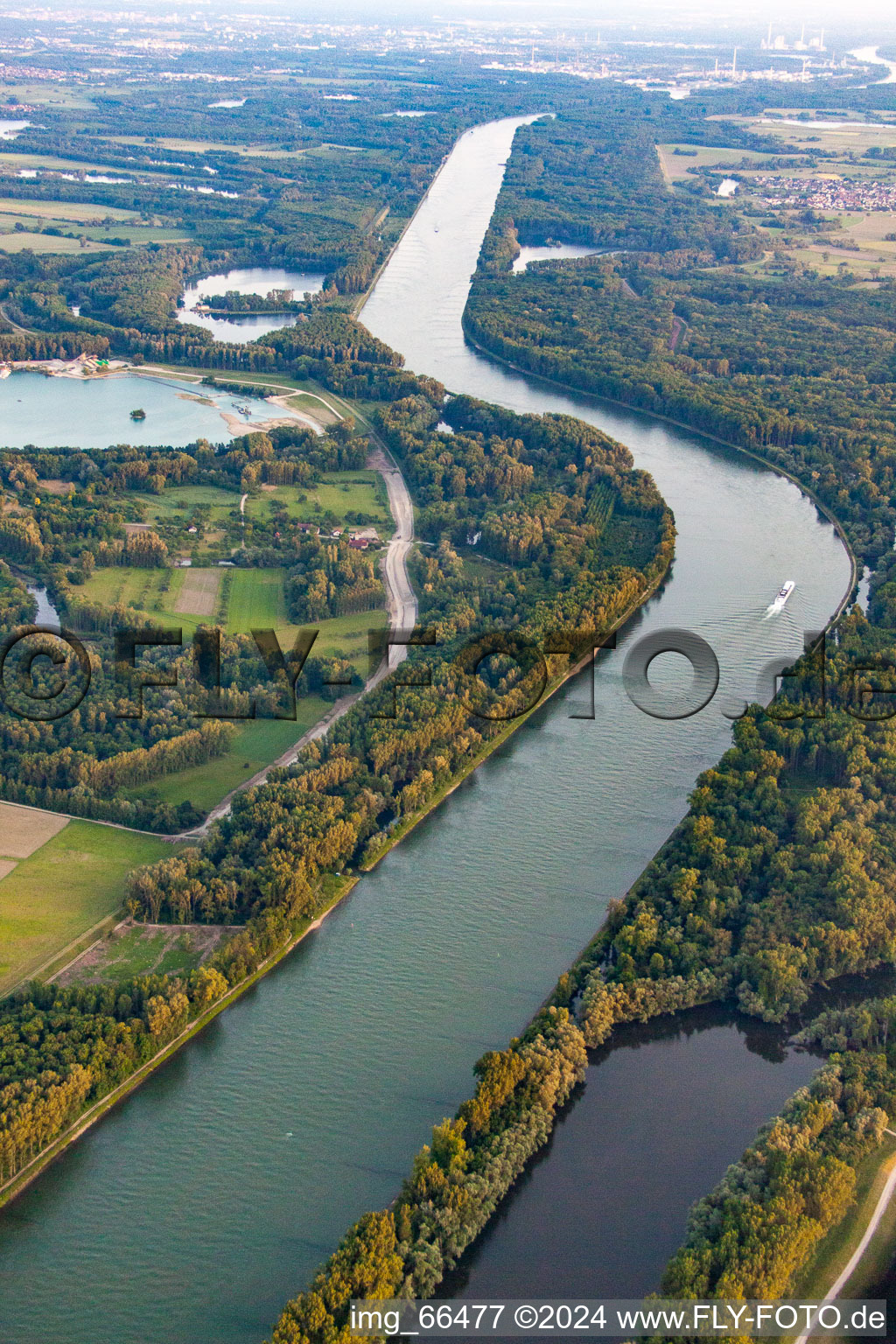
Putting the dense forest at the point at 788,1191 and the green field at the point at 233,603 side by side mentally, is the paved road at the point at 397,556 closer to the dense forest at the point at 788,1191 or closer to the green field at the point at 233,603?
the green field at the point at 233,603

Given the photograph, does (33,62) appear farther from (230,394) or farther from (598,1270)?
(598,1270)

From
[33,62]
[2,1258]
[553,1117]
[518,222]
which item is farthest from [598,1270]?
[33,62]

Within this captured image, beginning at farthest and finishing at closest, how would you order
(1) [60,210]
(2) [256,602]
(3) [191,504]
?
(1) [60,210] → (3) [191,504] → (2) [256,602]

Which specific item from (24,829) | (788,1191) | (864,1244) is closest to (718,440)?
(24,829)

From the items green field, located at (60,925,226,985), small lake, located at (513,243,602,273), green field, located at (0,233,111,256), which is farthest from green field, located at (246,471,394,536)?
green field, located at (0,233,111,256)

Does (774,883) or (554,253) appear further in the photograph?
(554,253)

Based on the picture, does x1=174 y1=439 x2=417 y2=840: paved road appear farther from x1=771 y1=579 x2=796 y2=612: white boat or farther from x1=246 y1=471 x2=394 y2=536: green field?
x1=771 y1=579 x2=796 y2=612: white boat

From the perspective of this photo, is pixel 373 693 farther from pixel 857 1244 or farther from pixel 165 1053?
pixel 857 1244
